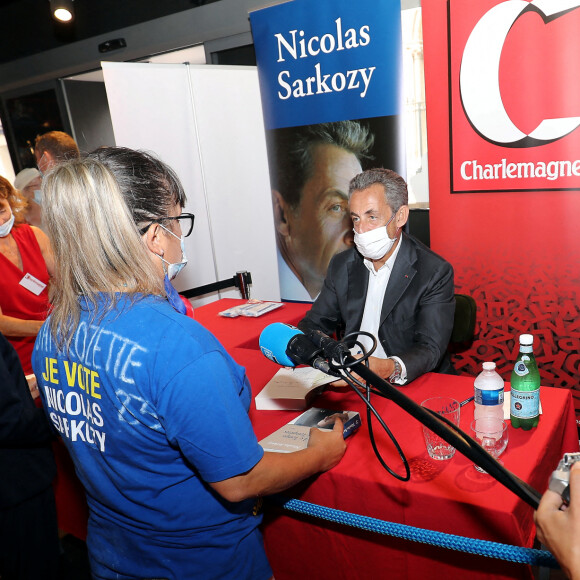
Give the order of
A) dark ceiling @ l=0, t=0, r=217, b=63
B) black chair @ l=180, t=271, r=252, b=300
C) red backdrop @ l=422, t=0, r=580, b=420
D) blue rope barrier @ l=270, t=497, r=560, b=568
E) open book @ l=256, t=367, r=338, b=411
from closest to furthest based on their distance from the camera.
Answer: blue rope barrier @ l=270, t=497, r=560, b=568 < open book @ l=256, t=367, r=338, b=411 < red backdrop @ l=422, t=0, r=580, b=420 < black chair @ l=180, t=271, r=252, b=300 < dark ceiling @ l=0, t=0, r=217, b=63

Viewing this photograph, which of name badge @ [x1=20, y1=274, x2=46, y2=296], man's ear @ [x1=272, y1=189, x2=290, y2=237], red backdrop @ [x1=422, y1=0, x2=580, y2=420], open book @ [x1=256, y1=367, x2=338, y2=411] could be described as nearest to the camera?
open book @ [x1=256, y1=367, x2=338, y2=411]

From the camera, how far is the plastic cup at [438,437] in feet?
4.58

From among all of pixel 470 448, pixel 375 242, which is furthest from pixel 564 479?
pixel 375 242

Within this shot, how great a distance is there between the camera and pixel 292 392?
1.78m

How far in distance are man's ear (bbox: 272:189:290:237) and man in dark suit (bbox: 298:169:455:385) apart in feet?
5.03

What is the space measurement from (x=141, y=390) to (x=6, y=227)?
2.12m

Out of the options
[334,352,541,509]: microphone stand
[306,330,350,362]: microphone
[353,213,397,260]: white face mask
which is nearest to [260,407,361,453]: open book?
[306,330,350,362]: microphone

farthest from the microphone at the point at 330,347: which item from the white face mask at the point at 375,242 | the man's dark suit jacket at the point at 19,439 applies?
the white face mask at the point at 375,242

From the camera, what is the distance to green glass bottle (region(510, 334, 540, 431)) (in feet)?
4.79

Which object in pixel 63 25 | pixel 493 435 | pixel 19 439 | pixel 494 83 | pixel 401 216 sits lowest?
pixel 493 435

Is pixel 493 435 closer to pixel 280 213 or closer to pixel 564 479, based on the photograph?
pixel 564 479

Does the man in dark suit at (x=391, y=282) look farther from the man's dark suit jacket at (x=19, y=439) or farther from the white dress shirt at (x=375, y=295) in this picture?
the man's dark suit jacket at (x=19, y=439)

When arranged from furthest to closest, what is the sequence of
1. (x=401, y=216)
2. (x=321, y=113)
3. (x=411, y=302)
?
1. (x=321, y=113)
2. (x=401, y=216)
3. (x=411, y=302)

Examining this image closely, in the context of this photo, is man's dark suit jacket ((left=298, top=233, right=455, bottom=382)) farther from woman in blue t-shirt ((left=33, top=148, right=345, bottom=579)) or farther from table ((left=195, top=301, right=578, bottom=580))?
woman in blue t-shirt ((left=33, top=148, right=345, bottom=579))
